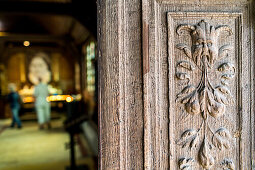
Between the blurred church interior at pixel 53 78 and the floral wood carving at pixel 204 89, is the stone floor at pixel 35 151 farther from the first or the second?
the floral wood carving at pixel 204 89

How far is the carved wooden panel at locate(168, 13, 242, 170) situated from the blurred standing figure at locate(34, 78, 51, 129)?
4.65m

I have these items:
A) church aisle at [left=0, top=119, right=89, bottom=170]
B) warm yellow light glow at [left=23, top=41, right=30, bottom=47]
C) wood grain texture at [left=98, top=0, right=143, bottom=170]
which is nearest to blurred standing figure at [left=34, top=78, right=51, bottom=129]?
church aisle at [left=0, top=119, right=89, bottom=170]

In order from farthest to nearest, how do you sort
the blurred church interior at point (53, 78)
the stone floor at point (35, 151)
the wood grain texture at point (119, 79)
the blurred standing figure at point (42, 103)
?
the blurred standing figure at point (42, 103), the blurred church interior at point (53, 78), the stone floor at point (35, 151), the wood grain texture at point (119, 79)

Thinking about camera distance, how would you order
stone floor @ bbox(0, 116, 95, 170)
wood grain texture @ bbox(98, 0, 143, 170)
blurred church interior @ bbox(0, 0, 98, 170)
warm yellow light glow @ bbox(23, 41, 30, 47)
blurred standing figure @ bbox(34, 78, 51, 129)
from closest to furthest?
wood grain texture @ bbox(98, 0, 143, 170) < stone floor @ bbox(0, 116, 95, 170) < blurred church interior @ bbox(0, 0, 98, 170) < blurred standing figure @ bbox(34, 78, 51, 129) < warm yellow light glow @ bbox(23, 41, 30, 47)

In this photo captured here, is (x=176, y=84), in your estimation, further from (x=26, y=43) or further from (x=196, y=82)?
(x=26, y=43)

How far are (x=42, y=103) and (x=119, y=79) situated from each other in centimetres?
A: 478

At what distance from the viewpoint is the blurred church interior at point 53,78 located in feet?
9.50

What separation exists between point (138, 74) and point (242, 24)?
0.34 m

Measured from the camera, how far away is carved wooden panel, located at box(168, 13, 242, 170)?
2.00 ft

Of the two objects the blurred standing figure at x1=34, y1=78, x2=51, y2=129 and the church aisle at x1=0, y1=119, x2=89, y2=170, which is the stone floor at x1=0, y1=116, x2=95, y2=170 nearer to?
the church aisle at x1=0, y1=119, x2=89, y2=170

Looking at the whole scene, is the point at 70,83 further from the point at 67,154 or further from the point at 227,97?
the point at 227,97

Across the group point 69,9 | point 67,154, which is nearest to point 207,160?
point 67,154

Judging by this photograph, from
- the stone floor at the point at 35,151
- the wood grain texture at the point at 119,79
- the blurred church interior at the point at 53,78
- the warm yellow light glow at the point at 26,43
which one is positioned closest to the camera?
the wood grain texture at the point at 119,79

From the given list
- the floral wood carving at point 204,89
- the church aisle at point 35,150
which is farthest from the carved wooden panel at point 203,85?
the church aisle at point 35,150
